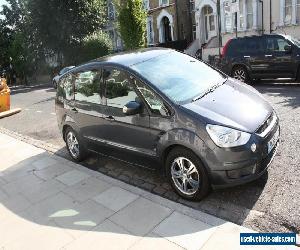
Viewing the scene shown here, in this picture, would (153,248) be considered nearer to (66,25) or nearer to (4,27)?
(66,25)

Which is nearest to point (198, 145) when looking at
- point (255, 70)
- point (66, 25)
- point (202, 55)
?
point (255, 70)

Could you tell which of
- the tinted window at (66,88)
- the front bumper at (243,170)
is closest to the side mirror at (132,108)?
the front bumper at (243,170)

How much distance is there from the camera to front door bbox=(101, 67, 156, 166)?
Answer: 495 centimetres

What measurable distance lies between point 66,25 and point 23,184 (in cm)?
2560

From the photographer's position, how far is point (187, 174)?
14.9 feet

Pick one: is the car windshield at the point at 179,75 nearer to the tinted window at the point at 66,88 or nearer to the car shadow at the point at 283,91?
the tinted window at the point at 66,88

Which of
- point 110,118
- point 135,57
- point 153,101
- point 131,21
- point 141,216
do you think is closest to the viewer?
point 141,216

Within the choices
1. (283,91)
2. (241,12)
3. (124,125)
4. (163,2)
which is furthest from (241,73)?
(163,2)

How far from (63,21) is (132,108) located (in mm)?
26765

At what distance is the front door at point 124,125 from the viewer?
495 cm

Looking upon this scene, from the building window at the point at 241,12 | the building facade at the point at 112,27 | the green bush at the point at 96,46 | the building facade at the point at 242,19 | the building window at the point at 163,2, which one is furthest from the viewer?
the building facade at the point at 112,27

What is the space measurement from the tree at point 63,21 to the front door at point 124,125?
25.9 m

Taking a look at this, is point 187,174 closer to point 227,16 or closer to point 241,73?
point 241,73

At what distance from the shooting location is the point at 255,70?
42.7 feet
